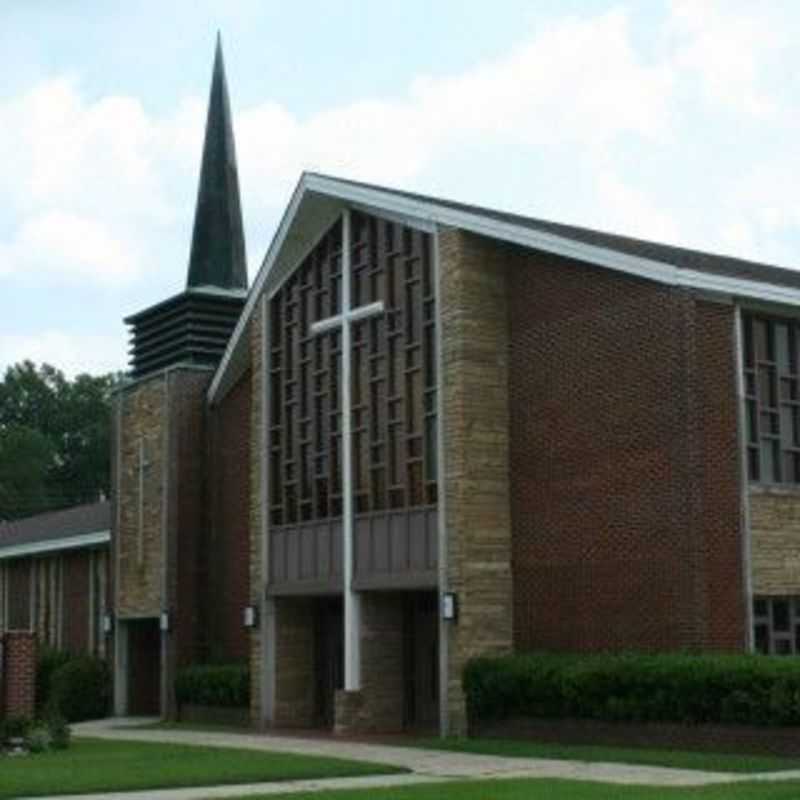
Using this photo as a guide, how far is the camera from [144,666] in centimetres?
3647

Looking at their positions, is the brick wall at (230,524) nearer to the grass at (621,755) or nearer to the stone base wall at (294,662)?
the stone base wall at (294,662)

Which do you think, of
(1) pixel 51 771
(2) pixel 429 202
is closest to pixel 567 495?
(2) pixel 429 202

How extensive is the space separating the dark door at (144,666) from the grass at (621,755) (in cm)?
1216

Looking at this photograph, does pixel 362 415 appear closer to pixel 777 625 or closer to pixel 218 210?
pixel 777 625

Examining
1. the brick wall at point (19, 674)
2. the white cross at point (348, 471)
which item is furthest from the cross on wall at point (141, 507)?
the brick wall at point (19, 674)

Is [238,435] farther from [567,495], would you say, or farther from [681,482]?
[681,482]

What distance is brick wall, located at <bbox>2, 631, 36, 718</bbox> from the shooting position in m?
24.6

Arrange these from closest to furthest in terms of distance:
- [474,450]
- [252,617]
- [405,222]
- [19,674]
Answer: [19,674]
[474,450]
[405,222]
[252,617]

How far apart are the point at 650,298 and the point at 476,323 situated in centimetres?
354

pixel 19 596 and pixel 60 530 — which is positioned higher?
pixel 60 530

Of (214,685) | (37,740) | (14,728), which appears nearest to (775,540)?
(37,740)

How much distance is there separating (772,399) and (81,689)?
18063 millimetres

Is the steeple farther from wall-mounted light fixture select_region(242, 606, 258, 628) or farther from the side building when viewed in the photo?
wall-mounted light fixture select_region(242, 606, 258, 628)

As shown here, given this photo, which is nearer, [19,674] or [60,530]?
[19,674]
